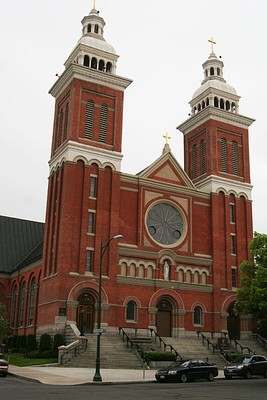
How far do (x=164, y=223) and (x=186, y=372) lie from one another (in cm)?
2608

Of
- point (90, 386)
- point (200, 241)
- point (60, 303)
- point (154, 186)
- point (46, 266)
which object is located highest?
point (154, 186)

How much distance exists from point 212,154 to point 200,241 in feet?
35.4

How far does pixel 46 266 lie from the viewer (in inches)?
1977

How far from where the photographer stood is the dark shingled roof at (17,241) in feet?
223

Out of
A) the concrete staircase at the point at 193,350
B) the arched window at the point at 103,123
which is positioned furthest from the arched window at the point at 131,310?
→ the arched window at the point at 103,123

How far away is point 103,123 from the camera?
53594 mm

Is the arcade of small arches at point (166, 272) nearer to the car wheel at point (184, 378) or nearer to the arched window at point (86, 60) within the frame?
the car wheel at point (184, 378)

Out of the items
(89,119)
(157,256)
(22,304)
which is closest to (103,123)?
(89,119)

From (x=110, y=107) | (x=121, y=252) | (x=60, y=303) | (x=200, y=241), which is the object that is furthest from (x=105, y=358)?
(x=110, y=107)

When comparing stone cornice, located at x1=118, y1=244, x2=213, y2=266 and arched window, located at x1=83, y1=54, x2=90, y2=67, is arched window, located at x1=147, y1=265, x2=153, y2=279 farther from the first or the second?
arched window, located at x1=83, y1=54, x2=90, y2=67

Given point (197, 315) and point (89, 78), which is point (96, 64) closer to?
point (89, 78)

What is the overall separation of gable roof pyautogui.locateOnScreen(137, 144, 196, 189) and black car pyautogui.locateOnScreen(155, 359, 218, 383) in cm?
2796

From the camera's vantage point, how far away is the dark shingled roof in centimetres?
6800

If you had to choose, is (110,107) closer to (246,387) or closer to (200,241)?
(200,241)
